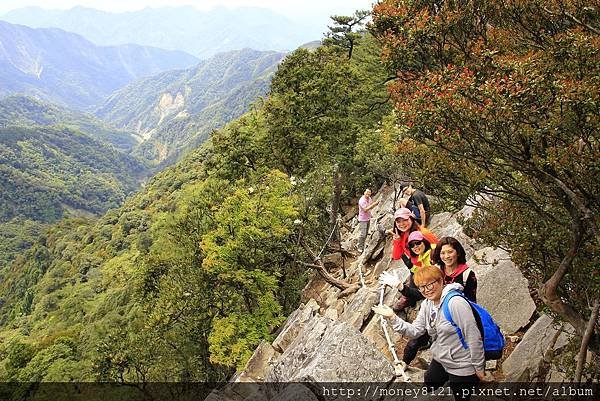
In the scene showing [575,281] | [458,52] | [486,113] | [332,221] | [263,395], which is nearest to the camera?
[486,113]

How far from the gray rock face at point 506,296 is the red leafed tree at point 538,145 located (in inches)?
82.5

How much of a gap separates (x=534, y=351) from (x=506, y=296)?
5.94ft

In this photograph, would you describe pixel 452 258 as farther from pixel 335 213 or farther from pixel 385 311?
pixel 335 213

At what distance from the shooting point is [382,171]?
22.5 m

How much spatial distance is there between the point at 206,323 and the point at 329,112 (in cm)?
1258

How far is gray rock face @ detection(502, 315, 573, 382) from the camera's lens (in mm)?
7660

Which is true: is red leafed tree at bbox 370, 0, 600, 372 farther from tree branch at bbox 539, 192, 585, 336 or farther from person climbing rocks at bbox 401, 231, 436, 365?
person climbing rocks at bbox 401, 231, 436, 365

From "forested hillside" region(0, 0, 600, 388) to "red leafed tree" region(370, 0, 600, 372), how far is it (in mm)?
27

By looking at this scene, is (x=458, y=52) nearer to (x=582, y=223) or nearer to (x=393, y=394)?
(x=582, y=223)

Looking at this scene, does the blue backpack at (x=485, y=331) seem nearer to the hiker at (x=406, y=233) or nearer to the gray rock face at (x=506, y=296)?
the hiker at (x=406, y=233)

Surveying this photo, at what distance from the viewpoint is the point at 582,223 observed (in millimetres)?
6395

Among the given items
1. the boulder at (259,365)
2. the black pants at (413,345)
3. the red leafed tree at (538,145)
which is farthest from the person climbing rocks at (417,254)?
the boulder at (259,365)

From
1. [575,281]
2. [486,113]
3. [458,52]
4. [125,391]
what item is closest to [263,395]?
[575,281]

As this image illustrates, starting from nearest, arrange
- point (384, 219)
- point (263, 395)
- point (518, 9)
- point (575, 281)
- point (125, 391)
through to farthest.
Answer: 1. point (575, 281)
2. point (518, 9)
3. point (263, 395)
4. point (384, 219)
5. point (125, 391)
